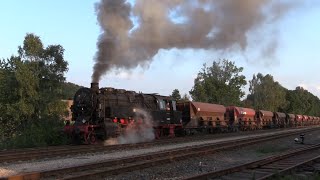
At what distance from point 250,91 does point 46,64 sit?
10382 centimetres

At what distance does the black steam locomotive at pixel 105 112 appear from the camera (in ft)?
79.6

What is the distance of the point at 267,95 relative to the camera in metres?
120

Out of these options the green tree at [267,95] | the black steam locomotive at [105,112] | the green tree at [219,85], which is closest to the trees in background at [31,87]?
the black steam locomotive at [105,112]

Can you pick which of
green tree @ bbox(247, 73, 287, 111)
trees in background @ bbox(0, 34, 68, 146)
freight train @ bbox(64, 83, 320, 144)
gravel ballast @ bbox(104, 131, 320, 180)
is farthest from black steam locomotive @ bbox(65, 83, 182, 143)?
green tree @ bbox(247, 73, 287, 111)

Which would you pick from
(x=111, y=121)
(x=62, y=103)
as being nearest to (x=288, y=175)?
(x=111, y=121)

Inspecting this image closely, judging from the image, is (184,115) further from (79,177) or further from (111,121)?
(79,177)

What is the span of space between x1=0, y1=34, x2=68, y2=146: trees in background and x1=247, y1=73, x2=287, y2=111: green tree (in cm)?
8891

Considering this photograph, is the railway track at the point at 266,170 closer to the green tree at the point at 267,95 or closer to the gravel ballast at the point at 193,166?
the gravel ballast at the point at 193,166

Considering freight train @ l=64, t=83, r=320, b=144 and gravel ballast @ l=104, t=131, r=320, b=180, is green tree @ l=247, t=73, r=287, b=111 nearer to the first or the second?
freight train @ l=64, t=83, r=320, b=144

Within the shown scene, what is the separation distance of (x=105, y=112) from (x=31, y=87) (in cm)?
1054

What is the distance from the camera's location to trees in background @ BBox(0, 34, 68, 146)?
32469 mm

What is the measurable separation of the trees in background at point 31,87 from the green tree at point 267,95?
88.9 meters

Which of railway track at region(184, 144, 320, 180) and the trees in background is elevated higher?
the trees in background

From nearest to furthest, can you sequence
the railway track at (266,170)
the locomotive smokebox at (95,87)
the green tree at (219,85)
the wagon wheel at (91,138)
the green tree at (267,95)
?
the railway track at (266,170), the wagon wheel at (91,138), the locomotive smokebox at (95,87), the green tree at (219,85), the green tree at (267,95)
